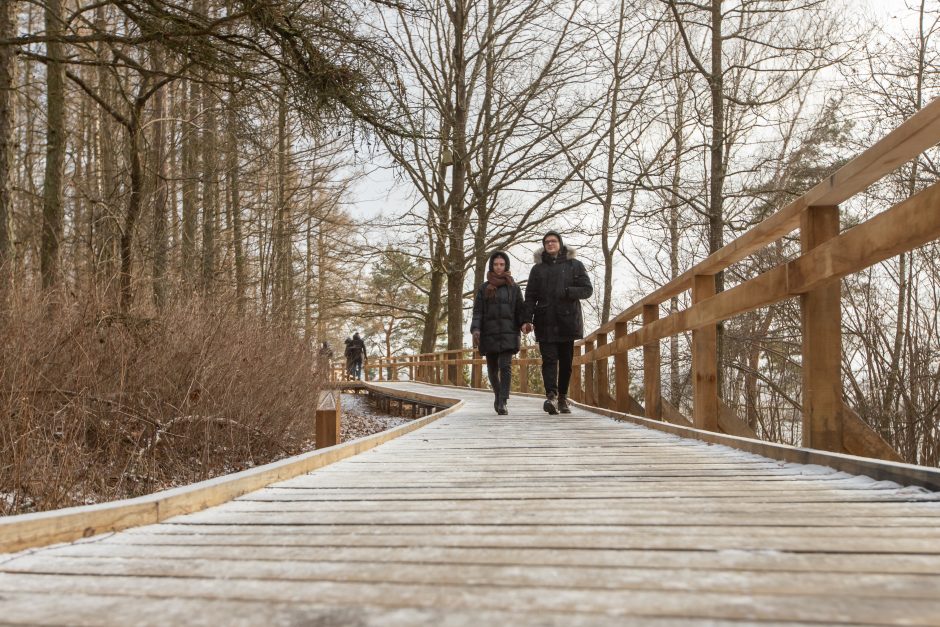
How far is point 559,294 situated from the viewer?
765 cm

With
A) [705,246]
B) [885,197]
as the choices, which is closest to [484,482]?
[885,197]

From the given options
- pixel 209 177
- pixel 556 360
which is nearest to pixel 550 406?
pixel 556 360

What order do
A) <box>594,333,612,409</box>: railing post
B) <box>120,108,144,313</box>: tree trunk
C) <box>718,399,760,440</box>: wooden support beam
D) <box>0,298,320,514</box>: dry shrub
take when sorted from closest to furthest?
1. <box>0,298,320,514</box>: dry shrub
2. <box>718,399,760,440</box>: wooden support beam
3. <box>120,108,144,313</box>: tree trunk
4. <box>594,333,612,409</box>: railing post

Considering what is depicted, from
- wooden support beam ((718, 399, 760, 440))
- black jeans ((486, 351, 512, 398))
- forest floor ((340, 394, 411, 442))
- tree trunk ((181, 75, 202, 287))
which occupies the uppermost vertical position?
tree trunk ((181, 75, 202, 287))

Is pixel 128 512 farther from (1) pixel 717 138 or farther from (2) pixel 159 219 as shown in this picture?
(1) pixel 717 138

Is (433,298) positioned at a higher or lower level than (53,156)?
lower

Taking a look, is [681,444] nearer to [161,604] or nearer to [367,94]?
[161,604]

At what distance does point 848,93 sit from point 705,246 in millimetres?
4435

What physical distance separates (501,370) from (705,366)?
11.4ft

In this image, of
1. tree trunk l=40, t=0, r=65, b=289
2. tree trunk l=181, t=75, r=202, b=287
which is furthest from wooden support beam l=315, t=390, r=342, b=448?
tree trunk l=181, t=75, r=202, b=287

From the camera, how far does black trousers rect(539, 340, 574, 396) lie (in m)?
7.75

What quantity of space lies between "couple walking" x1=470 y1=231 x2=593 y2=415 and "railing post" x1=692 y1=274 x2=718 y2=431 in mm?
1981

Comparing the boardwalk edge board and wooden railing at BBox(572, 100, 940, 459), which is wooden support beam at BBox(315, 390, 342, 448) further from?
wooden railing at BBox(572, 100, 940, 459)

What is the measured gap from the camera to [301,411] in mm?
9195
